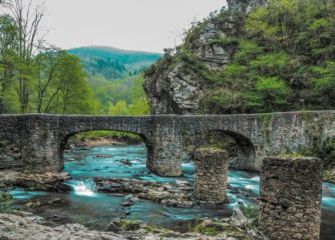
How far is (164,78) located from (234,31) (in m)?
11.9

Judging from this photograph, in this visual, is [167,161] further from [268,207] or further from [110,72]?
[110,72]

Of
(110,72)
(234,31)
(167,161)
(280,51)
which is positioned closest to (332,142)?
(167,161)

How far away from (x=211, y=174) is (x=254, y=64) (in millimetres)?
20630

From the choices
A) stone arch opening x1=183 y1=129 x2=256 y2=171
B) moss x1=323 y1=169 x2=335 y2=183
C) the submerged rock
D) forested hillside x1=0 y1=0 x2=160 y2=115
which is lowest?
moss x1=323 y1=169 x2=335 y2=183

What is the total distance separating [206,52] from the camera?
117 ft

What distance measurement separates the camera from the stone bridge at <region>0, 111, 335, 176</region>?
18.4 meters

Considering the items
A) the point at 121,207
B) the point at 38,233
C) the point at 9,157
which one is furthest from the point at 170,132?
the point at 38,233

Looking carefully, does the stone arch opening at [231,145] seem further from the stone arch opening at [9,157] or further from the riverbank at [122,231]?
the riverbank at [122,231]

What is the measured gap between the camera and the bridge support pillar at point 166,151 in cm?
2019

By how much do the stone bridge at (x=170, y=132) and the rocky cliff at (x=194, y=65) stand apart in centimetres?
860

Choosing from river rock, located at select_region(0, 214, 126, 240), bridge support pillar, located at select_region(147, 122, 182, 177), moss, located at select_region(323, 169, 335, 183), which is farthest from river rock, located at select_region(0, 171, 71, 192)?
moss, located at select_region(323, 169, 335, 183)

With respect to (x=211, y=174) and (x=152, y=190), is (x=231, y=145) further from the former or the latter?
(x=211, y=174)

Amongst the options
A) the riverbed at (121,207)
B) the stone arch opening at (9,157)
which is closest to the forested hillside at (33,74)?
the stone arch opening at (9,157)

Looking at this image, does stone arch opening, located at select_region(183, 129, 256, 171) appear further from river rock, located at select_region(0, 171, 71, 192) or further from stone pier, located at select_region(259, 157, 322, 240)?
stone pier, located at select_region(259, 157, 322, 240)
